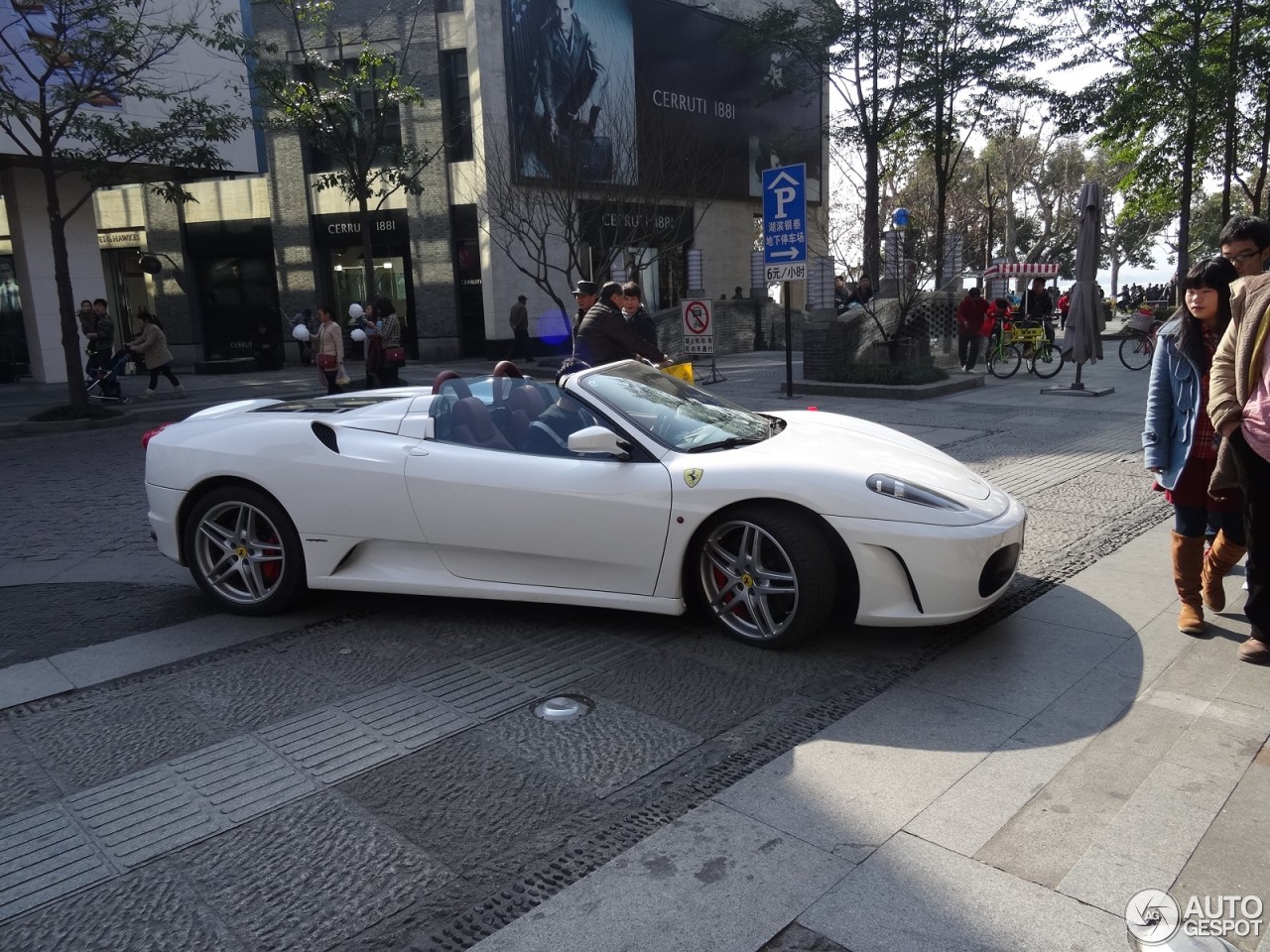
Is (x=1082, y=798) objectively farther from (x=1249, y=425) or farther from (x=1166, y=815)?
(x=1249, y=425)

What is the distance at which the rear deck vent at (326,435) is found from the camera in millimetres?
4965

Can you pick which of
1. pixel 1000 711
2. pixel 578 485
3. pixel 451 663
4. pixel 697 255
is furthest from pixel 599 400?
pixel 697 255

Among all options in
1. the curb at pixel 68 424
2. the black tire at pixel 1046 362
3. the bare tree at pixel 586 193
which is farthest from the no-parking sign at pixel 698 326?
the curb at pixel 68 424

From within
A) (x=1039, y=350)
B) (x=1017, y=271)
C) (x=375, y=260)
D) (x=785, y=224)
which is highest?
(x=375, y=260)

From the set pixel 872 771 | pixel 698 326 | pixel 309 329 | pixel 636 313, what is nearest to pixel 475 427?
pixel 872 771

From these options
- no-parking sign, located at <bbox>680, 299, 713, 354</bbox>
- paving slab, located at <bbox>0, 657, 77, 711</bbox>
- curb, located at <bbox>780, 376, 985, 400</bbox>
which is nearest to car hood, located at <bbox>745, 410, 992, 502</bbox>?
paving slab, located at <bbox>0, 657, 77, 711</bbox>

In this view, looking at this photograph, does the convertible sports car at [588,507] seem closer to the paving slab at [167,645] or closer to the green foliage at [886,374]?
the paving slab at [167,645]

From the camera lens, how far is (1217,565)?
462 centimetres

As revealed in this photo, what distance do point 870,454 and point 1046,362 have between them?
13.9 m

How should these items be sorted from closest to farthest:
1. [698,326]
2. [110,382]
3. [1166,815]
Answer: [1166,815] < [110,382] < [698,326]

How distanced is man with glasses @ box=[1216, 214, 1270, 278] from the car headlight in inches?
67.8

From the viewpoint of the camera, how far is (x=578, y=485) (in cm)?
448

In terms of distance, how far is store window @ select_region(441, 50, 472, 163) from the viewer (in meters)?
26.4

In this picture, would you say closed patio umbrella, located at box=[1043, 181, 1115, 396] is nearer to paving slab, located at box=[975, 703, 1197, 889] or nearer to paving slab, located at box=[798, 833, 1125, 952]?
paving slab, located at box=[975, 703, 1197, 889]
